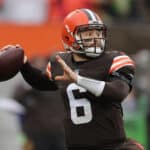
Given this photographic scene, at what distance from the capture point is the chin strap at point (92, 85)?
627 centimetres

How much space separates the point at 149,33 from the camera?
1370 centimetres

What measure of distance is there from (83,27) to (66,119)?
0.64 m

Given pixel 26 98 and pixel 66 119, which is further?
pixel 26 98

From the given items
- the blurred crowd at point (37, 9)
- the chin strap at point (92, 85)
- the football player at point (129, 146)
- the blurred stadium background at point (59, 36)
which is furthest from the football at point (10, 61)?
the blurred crowd at point (37, 9)

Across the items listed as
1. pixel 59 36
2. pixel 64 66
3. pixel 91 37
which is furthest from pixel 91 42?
pixel 59 36

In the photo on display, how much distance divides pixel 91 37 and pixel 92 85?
407mm

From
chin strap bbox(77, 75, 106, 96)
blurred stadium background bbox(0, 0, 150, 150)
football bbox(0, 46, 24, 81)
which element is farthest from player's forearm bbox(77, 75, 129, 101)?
blurred stadium background bbox(0, 0, 150, 150)

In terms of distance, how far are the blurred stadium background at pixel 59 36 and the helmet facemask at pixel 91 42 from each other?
3.18 m

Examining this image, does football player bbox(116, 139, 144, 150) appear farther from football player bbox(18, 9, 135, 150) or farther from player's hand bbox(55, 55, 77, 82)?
player's hand bbox(55, 55, 77, 82)

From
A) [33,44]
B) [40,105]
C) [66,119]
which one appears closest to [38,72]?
[66,119]

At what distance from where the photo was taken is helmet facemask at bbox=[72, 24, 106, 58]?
21.3 feet

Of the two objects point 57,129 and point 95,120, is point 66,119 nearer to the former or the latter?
point 95,120

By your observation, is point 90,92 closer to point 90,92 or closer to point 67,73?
point 90,92

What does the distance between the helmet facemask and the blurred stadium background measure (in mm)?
3180
